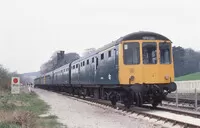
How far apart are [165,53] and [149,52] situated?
808 millimetres

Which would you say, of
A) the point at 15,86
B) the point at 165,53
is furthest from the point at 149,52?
the point at 15,86

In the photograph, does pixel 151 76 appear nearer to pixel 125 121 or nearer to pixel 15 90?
pixel 125 121

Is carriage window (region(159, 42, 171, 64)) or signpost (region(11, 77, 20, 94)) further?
signpost (region(11, 77, 20, 94))

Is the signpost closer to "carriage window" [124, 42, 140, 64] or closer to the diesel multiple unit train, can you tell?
the diesel multiple unit train

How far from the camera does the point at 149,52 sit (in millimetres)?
17547

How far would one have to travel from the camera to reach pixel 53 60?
134625mm

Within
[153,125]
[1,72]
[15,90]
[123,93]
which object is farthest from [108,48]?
[1,72]

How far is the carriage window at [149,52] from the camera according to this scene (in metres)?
17.3

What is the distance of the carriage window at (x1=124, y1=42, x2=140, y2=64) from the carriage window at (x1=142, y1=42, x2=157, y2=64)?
0.29 metres

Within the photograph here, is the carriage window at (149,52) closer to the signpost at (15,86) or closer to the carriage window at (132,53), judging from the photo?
the carriage window at (132,53)

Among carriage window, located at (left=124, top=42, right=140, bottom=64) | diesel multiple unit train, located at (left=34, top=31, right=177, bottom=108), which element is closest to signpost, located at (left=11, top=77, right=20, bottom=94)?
diesel multiple unit train, located at (left=34, top=31, right=177, bottom=108)

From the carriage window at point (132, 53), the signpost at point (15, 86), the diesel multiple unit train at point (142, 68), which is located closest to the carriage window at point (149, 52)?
the diesel multiple unit train at point (142, 68)

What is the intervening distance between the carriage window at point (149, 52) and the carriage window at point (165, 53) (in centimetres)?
33

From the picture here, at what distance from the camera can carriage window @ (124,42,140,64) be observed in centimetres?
1723
